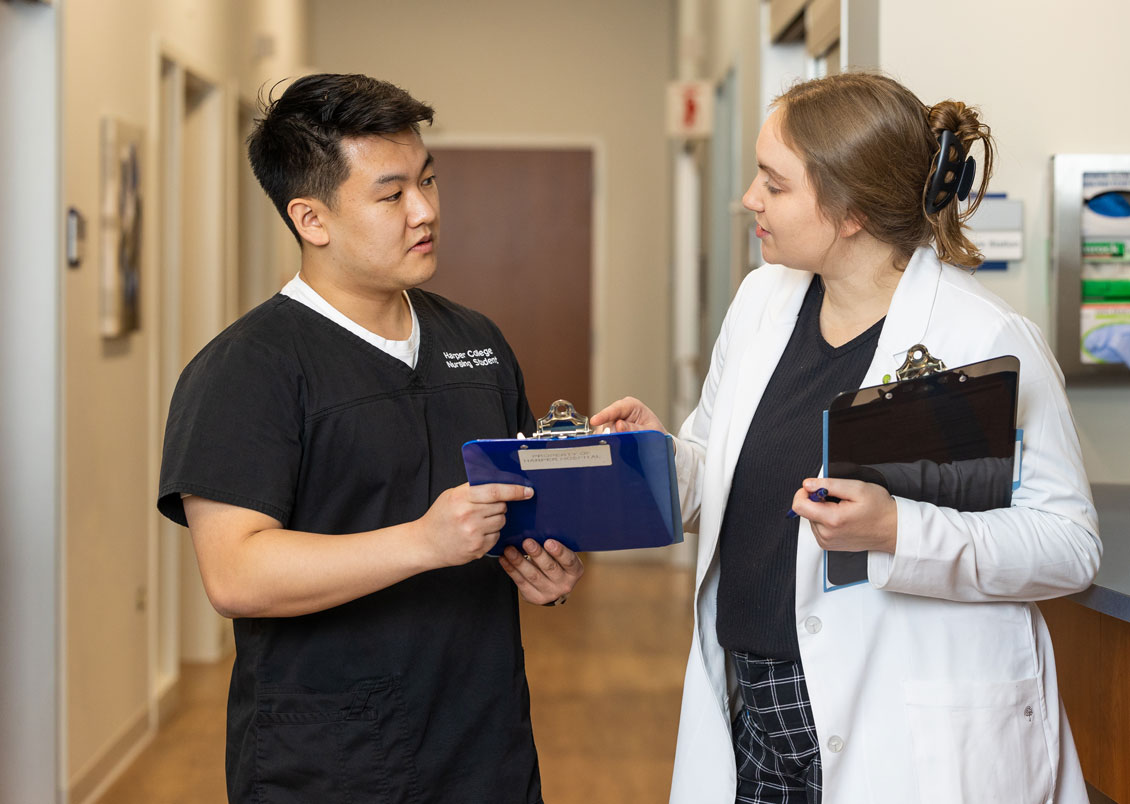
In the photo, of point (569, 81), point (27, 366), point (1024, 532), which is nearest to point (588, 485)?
point (1024, 532)

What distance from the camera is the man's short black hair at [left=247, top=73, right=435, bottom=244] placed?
1.42m

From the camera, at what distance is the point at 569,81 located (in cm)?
700

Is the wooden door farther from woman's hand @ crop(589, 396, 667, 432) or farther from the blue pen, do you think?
the blue pen

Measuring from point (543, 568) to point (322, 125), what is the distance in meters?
0.63

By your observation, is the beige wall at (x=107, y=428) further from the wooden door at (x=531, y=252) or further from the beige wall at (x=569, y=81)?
the wooden door at (x=531, y=252)

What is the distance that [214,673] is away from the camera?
443 centimetres

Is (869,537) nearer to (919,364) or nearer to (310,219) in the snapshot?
(919,364)

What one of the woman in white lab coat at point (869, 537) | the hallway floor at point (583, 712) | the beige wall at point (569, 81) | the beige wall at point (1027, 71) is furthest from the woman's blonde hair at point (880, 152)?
the beige wall at point (569, 81)

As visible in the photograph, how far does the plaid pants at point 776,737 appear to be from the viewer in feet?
4.73

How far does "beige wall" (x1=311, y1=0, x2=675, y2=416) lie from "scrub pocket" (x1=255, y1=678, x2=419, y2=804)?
569 centimetres

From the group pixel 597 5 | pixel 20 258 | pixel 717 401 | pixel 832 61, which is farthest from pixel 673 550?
pixel 717 401

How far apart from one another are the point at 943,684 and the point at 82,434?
2.59 m

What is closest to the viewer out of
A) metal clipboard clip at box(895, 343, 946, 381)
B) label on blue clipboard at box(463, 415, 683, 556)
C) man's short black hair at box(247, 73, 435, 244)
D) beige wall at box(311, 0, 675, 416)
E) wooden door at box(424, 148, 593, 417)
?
label on blue clipboard at box(463, 415, 683, 556)

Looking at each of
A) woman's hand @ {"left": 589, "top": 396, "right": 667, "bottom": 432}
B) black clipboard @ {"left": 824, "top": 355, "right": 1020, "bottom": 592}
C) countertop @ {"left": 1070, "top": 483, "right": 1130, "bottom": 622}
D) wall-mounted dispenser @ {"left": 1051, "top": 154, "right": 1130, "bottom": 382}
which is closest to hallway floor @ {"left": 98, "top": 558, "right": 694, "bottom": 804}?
countertop @ {"left": 1070, "top": 483, "right": 1130, "bottom": 622}
